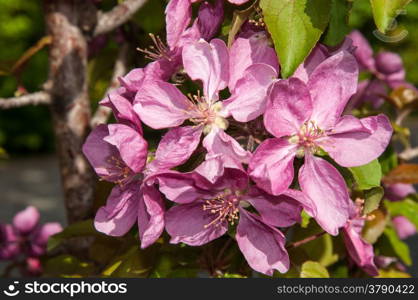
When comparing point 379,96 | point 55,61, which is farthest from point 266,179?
point 379,96

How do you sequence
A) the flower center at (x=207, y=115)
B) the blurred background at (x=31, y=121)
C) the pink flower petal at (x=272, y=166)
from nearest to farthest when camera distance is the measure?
the pink flower petal at (x=272, y=166) → the flower center at (x=207, y=115) → the blurred background at (x=31, y=121)

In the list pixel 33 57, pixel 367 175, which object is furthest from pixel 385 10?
pixel 33 57

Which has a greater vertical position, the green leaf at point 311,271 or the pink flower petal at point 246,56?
the pink flower petal at point 246,56

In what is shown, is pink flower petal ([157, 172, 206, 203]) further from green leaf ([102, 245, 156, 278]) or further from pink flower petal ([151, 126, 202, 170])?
green leaf ([102, 245, 156, 278])

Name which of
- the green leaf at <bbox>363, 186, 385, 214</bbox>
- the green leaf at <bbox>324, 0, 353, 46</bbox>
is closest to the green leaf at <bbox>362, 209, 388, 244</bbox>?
the green leaf at <bbox>363, 186, 385, 214</bbox>

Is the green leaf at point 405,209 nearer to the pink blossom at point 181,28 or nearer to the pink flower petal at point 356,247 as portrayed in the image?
the pink flower petal at point 356,247

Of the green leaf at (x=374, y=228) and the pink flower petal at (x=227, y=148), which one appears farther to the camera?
the green leaf at (x=374, y=228)

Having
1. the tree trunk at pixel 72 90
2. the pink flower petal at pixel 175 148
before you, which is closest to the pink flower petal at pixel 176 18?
the pink flower petal at pixel 175 148

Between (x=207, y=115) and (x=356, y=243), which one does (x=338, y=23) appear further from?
(x=356, y=243)
